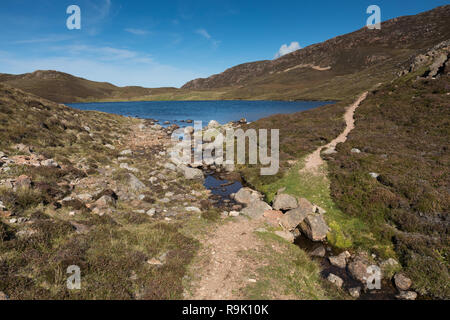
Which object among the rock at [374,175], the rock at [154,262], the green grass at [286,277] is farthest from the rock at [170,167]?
the rock at [374,175]

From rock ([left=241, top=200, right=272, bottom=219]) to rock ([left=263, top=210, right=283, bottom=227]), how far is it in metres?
0.37

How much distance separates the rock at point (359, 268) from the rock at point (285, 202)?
229 inches

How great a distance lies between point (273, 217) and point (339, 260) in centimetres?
525

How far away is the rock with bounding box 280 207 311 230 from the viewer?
→ 601 inches

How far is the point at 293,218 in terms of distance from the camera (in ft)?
50.9

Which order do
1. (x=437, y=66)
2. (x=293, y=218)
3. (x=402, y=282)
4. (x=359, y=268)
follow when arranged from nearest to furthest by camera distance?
(x=402, y=282), (x=359, y=268), (x=293, y=218), (x=437, y=66)

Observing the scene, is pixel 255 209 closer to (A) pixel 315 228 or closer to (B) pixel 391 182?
(A) pixel 315 228

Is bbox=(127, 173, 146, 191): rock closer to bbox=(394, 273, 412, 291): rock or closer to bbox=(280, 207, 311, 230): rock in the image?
bbox=(280, 207, 311, 230): rock

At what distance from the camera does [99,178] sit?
19.5m

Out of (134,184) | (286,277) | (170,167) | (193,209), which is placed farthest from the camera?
(170,167)

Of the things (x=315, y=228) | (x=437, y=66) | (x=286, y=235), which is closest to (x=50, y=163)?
(x=286, y=235)

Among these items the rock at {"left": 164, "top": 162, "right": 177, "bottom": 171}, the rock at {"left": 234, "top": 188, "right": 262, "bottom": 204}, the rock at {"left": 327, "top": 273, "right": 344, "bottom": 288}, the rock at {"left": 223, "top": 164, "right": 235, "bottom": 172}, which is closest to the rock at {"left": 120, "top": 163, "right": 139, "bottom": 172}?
the rock at {"left": 164, "top": 162, "right": 177, "bottom": 171}

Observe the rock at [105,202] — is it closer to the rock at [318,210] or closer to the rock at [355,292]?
the rock at [318,210]

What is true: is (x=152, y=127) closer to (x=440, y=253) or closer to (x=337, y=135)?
(x=337, y=135)
